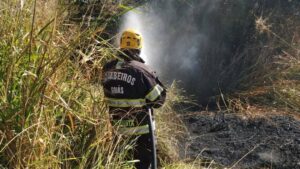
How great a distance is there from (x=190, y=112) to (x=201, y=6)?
14.4 feet

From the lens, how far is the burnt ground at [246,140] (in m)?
6.06

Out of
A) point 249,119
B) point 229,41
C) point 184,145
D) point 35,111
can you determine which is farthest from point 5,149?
point 229,41

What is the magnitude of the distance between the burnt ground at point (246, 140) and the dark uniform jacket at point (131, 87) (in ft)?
4.89

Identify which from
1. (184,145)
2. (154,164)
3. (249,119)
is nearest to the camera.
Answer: (154,164)

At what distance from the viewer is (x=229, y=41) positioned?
462 inches

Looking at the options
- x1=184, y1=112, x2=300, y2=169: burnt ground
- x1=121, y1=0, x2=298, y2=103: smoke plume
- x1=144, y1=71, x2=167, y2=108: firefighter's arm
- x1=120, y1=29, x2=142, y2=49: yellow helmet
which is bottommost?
x1=184, y1=112, x2=300, y2=169: burnt ground

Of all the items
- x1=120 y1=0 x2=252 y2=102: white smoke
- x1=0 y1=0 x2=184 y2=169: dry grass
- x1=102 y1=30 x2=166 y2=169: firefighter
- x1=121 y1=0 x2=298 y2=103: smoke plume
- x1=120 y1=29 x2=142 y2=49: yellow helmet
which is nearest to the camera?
x1=0 y1=0 x2=184 y2=169: dry grass

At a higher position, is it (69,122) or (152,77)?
(152,77)

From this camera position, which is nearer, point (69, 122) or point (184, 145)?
point (69, 122)

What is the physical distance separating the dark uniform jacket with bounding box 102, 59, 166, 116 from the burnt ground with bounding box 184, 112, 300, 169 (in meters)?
1.49

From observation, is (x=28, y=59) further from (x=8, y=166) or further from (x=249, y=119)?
(x=249, y=119)

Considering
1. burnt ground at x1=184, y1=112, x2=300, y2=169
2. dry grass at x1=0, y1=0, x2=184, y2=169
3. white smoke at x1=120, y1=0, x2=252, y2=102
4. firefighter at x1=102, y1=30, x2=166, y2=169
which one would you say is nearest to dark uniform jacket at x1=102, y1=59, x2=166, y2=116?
firefighter at x1=102, y1=30, x2=166, y2=169

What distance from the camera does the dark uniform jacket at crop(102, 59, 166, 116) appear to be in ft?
14.5

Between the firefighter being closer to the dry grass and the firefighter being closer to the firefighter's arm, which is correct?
the firefighter's arm
